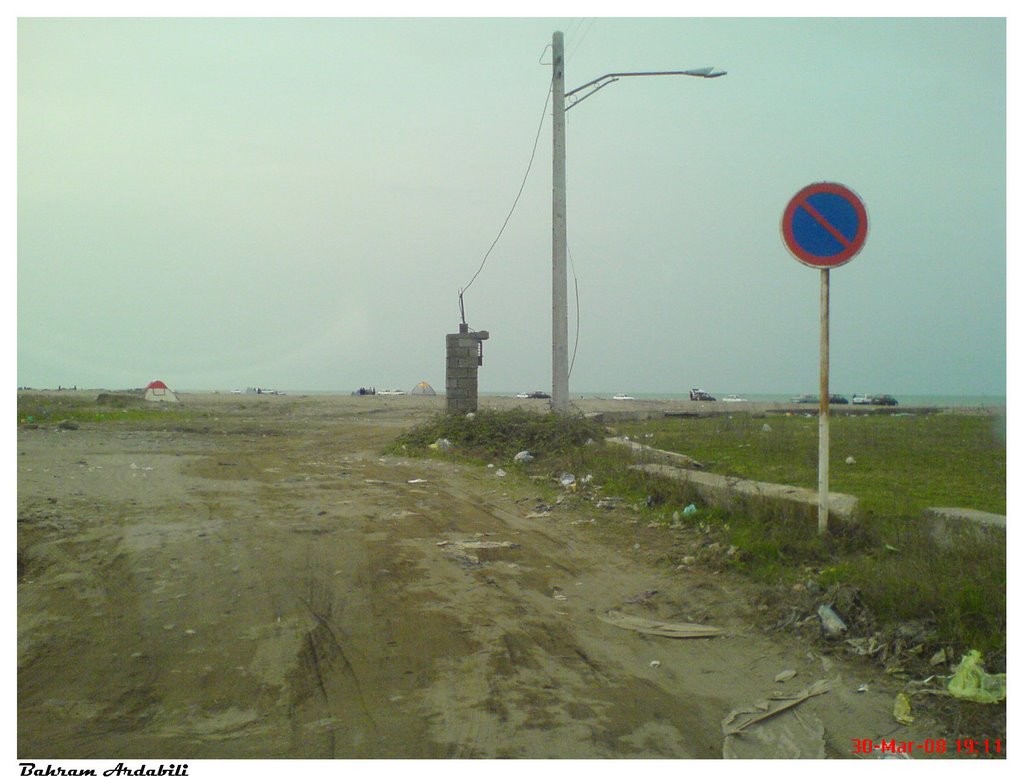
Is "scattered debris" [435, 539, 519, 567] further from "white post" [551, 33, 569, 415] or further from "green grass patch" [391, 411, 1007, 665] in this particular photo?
"white post" [551, 33, 569, 415]

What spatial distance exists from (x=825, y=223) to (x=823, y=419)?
1.49m

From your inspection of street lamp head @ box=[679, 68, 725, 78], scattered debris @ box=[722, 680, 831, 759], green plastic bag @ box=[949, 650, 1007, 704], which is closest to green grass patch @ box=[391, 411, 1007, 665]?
green plastic bag @ box=[949, 650, 1007, 704]

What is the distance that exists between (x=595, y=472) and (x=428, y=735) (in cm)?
619

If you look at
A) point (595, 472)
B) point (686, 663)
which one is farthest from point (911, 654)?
point (595, 472)

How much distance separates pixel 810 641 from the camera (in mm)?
4117

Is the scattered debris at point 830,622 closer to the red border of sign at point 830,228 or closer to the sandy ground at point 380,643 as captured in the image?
the sandy ground at point 380,643

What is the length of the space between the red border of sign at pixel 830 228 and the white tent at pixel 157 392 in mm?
32874

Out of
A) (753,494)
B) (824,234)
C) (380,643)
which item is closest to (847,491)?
(753,494)

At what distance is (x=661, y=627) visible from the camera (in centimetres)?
446

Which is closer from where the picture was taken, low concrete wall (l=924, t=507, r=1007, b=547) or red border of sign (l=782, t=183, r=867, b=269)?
low concrete wall (l=924, t=507, r=1007, b=547)

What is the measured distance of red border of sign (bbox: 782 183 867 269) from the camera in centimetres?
538

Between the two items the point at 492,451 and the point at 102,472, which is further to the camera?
the point at 492,451

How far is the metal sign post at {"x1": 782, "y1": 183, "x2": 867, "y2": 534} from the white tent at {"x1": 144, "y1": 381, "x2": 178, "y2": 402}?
32933 mm
